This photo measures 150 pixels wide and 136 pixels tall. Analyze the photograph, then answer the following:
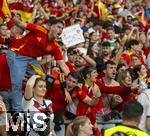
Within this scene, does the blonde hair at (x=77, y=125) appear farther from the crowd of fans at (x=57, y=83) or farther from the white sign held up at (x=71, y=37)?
the white sign held up at (x=71, y=37)

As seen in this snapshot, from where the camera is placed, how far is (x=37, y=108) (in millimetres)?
8195

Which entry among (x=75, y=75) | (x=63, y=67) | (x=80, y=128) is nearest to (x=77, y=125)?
(x=80, y=128)

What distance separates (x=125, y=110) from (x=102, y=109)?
3094 millimetres

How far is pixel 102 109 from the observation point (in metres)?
9.65

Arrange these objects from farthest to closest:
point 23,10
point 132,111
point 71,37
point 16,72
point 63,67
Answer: point 23,10 < point 71,37 < point 63,67 < point 16,72 < point 132,111

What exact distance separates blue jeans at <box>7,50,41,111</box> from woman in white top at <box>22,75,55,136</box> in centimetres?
104

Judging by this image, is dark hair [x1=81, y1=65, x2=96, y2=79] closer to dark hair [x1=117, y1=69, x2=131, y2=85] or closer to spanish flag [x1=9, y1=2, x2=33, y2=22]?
dark hair [x1=117, y1=69, x2=131, y2=85]

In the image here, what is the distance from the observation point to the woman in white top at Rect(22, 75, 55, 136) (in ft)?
26.6

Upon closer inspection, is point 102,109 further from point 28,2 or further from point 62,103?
point 28,2

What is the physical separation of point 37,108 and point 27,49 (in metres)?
1.74

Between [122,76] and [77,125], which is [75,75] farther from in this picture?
[77,125]

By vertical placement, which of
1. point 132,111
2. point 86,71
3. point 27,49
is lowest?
point 132,111

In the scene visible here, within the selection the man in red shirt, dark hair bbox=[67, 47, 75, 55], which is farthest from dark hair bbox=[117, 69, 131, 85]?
dark hair bbox=[67, 47, 75, 55]

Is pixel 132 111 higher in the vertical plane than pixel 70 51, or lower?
lower
